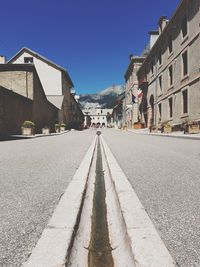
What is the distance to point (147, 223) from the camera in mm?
1832

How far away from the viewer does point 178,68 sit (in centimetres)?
2059

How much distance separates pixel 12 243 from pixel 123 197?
1167 millimetres

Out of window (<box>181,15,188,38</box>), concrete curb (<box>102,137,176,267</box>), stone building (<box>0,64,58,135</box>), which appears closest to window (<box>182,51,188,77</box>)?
window (<box>181,15,188,38</box>)

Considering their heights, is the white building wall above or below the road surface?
above

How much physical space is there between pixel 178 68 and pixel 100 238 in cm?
2080

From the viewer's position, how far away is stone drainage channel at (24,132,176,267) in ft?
4.45

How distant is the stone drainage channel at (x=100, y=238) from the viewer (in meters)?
1.36

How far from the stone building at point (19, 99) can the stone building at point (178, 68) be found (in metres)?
12.9

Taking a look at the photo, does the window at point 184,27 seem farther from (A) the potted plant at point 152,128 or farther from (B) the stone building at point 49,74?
(B) the stone building at point 49,74

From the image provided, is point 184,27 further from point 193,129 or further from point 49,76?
point 49,76

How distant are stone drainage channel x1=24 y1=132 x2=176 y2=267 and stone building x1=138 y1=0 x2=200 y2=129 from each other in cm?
1584

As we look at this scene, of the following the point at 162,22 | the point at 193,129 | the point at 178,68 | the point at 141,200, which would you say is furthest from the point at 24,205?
→ the point at 162,22

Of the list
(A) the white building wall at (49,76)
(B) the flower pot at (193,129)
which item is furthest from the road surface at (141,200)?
(A) the white building wall at (49,76)

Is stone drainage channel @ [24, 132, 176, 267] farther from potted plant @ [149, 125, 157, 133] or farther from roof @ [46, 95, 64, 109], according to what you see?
roof @ [46, 95, 64, 109]
